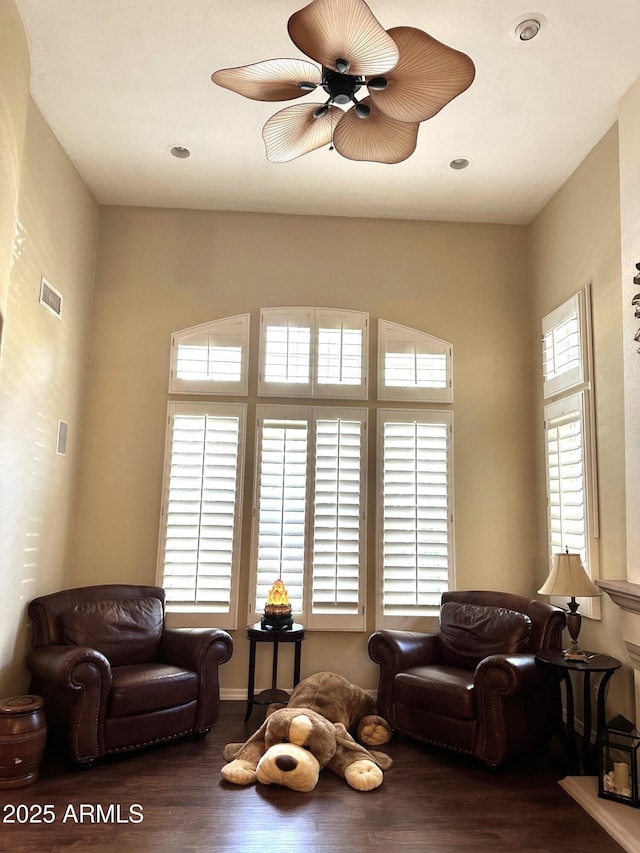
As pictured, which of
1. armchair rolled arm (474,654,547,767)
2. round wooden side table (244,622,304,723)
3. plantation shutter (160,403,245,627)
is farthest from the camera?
plantation shutter (160,403,245,627)

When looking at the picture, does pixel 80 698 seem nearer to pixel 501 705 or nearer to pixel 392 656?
pixel 392 656

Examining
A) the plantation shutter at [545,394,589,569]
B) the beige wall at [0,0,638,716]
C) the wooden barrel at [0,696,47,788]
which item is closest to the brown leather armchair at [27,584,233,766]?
the wooden barrel at [0,696,47,788]

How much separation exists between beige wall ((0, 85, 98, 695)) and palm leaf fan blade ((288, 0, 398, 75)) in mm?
2028

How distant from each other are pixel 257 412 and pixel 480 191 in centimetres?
230

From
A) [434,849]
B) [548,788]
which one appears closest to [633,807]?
[548,788]

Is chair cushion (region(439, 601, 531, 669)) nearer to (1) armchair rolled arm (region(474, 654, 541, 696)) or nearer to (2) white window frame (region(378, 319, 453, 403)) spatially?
(1) armchair rolled arm (region(474, 654, 541, 696))

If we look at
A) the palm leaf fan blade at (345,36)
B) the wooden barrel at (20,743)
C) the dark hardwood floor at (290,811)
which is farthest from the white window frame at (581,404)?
the wooden barrel at (20,743)

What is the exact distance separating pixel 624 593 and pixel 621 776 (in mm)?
840

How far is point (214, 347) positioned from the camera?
4.61 m

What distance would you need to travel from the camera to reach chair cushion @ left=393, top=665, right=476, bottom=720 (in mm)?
3320

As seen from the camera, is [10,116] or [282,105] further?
[282,105]

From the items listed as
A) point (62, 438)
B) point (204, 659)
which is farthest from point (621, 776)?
point (62, 438)

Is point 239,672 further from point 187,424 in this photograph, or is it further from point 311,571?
point 187,424

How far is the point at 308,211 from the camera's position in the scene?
4770mm
